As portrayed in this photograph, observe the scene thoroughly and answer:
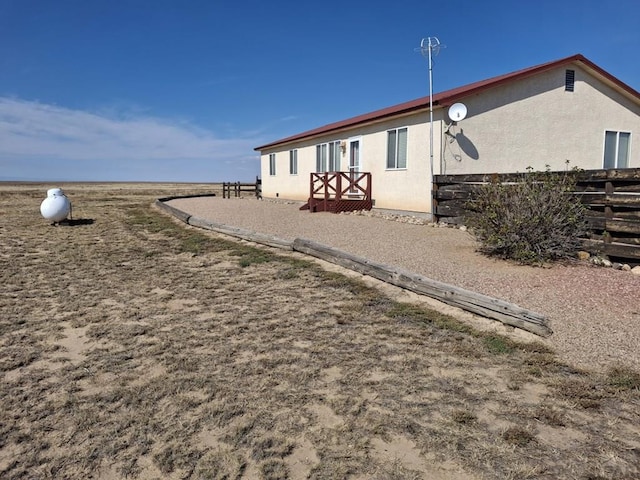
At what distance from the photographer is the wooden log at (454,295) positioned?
425 cm

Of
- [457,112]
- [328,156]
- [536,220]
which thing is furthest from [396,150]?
[536,220]

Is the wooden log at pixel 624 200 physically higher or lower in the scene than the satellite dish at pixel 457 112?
lower

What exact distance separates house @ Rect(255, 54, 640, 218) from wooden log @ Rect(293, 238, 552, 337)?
21.9 feet

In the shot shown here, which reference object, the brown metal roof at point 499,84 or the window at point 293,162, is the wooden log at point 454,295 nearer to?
the brown metal roof at point 499,84

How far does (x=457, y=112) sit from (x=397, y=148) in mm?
2664

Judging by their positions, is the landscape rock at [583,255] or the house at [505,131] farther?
the house at [505,131]

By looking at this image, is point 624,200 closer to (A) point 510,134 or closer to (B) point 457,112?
(B) point 457,112

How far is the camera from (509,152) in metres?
13.4

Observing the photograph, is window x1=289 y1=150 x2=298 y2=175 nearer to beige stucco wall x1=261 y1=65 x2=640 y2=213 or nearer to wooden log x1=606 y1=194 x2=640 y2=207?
beige stucco wall x1=261 y1=65 x2=640 y2=213

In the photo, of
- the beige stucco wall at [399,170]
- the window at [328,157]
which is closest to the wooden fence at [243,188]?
the beige stucco wall at [399,170]

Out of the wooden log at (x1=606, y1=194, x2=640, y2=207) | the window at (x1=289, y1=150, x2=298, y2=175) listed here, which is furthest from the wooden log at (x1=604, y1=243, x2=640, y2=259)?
the window at (x1=289, y1=150, x2=298, y2=175)

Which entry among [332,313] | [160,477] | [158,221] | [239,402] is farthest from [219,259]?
[158,221]

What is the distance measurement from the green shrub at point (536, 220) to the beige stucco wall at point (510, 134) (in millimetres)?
5344

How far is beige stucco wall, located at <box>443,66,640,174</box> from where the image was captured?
12719 mm
